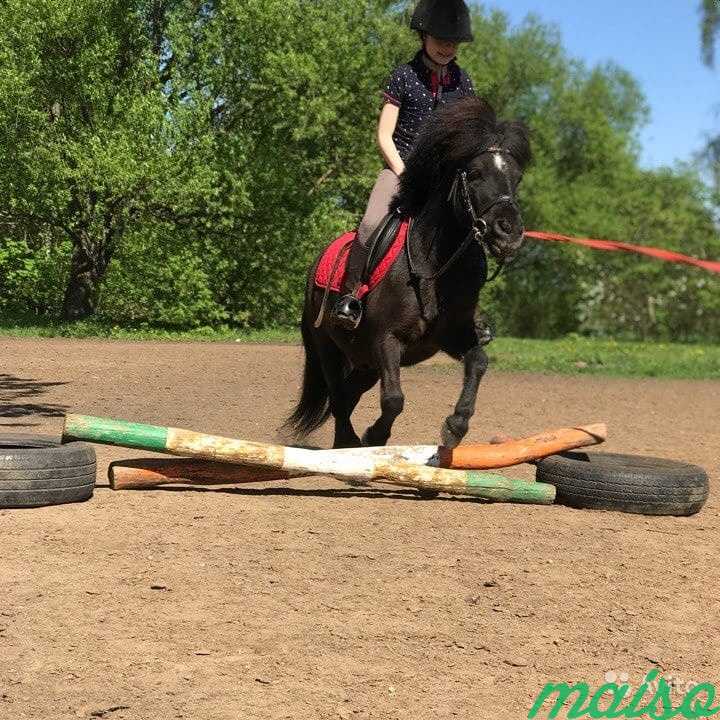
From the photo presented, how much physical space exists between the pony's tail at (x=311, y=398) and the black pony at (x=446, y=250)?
3.95ft

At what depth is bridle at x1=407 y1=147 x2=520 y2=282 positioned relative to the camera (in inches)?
264

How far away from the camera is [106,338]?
22.4m

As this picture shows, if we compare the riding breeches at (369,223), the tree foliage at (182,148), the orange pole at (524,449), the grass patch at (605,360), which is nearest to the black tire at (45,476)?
the riding breeches at (369,223)

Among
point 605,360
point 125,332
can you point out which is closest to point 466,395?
point 605,360

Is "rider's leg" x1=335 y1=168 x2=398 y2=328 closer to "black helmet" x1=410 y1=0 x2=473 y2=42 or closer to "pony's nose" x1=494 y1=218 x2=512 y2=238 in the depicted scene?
"black helmet" x1=410 y1=0 x2=473 y2=42

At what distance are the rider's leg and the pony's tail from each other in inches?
49.6

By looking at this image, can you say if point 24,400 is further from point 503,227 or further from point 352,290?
point 503,227

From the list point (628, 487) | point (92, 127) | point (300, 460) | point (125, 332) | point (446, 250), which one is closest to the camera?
point (300, 460)

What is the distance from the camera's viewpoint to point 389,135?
25.1 feet

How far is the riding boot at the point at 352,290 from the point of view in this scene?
7281mm

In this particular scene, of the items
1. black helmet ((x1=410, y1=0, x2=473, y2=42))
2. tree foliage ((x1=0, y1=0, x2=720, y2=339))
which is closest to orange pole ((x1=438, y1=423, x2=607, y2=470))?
black helmet ((x1=410, y1=0, x2=473, y2=42))

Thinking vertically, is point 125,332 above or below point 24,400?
above

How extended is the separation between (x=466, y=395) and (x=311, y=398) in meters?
1.92

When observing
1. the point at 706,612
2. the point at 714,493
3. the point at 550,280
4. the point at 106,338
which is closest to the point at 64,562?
the point at 706,612
